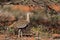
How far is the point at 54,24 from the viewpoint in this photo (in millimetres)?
8586

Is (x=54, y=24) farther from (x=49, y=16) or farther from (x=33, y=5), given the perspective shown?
(x=33, y=5)

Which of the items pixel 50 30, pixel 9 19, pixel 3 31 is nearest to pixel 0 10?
pixel 9 19

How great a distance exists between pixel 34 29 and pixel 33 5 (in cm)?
129

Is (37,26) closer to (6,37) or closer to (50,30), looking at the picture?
(50,30)

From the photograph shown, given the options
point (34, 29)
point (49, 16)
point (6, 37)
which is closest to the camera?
point (6, 37)

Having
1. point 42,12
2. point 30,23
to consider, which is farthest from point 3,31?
point 42,12

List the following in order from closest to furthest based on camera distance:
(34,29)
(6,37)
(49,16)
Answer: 1. (6,37)
2. (34,29)
3. (49,16)

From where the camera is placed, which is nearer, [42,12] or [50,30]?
[50,30]

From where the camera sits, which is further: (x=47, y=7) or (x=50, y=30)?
(x=47, y=7)

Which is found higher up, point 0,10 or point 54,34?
point 0,10

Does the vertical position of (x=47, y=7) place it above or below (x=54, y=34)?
above

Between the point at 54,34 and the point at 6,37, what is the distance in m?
1.38

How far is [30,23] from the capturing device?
28.1ft

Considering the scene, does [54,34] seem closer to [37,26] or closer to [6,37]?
[37,26]
